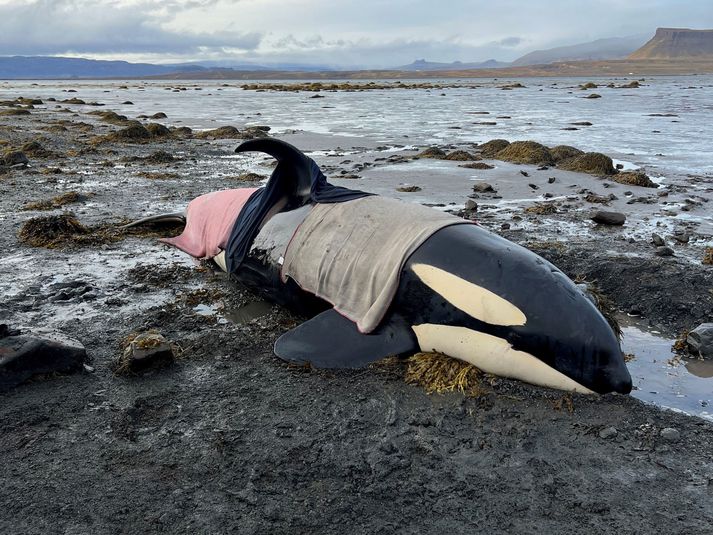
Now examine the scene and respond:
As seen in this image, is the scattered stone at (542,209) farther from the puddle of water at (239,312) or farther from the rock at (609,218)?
the puddle of water at (239,312)

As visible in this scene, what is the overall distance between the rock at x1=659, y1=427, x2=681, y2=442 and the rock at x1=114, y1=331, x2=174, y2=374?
3.90 m

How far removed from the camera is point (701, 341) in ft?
17.7

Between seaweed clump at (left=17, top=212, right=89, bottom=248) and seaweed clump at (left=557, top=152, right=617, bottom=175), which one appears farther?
seaweed clump at (left=557, top=152, right=617, bottom=175)

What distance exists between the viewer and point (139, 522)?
3.46m

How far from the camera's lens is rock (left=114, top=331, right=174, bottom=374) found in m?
5.10

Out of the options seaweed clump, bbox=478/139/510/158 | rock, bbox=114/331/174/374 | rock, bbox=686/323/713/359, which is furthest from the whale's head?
seaweed clump, bbox=478/139/510/158

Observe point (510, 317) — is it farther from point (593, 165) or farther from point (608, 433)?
point (593, 165)

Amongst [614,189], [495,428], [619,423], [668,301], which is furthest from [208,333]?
[614,189]

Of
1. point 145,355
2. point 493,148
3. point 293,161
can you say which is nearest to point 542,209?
point 293,161

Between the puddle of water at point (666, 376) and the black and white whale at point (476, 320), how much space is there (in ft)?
1.32

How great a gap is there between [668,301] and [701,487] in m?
2.95

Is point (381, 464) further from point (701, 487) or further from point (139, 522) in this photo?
point (701, 487)

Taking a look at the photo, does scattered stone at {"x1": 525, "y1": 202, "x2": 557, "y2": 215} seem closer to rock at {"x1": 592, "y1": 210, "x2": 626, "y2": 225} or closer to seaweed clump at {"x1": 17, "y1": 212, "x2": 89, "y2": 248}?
rock at {"x1": 592, "y1": 210, "x2": 626, "y2": 225}

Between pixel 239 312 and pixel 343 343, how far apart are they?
1.64m
